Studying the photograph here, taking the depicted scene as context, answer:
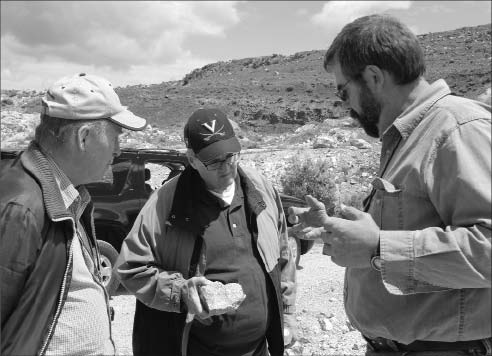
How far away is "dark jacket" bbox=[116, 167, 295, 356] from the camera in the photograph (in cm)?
287

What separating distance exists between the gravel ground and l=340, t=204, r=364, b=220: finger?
114 inches

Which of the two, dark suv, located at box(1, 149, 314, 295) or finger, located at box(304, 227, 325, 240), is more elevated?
finger, located at box(304, 227, 325, 240)

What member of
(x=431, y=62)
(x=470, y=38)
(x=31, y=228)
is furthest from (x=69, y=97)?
(x=470, y=38)

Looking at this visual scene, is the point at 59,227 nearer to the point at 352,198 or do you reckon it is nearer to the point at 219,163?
the point at 219,163

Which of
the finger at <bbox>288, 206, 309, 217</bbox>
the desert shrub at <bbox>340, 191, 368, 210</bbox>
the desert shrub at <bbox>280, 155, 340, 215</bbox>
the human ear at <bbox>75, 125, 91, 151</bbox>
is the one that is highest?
the human ear at <bbox>75, 125, 91, 151</bbox>

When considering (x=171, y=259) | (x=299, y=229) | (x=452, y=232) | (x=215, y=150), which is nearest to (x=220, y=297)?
(x=171, y=259)

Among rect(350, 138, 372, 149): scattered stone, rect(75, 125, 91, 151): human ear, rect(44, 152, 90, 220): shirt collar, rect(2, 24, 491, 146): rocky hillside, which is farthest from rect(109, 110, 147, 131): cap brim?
rect(2, 24, 491, 146): rocky hillside

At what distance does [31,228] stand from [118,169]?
5054mm

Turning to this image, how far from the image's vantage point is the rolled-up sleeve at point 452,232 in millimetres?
1724

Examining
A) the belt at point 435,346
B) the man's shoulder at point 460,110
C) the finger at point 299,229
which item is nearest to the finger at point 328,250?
the finger at point 299,229

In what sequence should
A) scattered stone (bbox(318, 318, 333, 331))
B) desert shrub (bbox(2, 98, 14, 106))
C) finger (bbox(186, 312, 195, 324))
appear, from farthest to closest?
desert shrub (bbox(2, 98, 14, 106)) → scattered stone (bbox(318, 318, 333, 331)) → finger (bbox(186, 312, 195, 324))

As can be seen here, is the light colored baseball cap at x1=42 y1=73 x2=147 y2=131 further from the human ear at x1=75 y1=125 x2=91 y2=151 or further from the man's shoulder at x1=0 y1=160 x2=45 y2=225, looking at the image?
the man's shoulder at x1=0 y1=160 x2=45 y2=225

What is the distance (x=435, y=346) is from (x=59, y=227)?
4.80ft

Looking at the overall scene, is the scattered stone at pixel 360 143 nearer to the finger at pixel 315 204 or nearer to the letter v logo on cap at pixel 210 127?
the letter v logo on cap at pixel 210 127
